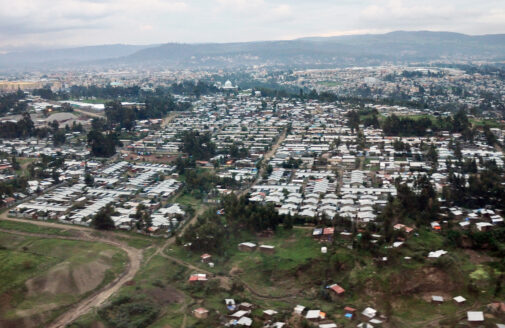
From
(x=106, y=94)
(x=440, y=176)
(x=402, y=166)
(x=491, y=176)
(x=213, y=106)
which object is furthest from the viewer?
(x=106, y=94)

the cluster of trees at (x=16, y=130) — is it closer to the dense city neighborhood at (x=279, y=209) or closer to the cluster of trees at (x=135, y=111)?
Result: the dense city neighborhood at (x=279, y=209)

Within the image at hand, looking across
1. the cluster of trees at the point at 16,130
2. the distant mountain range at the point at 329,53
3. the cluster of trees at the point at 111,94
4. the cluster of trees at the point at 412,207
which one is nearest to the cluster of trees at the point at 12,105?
the cluster of trees at the point at 111,94

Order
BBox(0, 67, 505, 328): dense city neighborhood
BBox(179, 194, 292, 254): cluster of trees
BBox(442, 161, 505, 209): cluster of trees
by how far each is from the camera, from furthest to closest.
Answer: BBox(442, 161, 505, 209): cluster of trees, BBox(179, 194, 292, 254): cluster of trees, BBox(0, 67, 505, 328): dense city neighborhood

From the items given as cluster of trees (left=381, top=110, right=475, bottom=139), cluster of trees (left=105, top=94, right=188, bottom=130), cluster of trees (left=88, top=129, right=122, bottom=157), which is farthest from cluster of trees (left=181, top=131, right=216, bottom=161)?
cluster of trees (left=381, top=110, right=475, bottom=139)

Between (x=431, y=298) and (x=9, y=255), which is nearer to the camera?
(x=431, y=298)

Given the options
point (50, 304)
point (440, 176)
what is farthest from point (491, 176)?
point (50, 304)

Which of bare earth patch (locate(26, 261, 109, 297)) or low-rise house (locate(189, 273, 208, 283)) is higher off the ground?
bare earth patch (locate(26, 261, 109, 297))

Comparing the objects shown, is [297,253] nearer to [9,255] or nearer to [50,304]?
[50,304]

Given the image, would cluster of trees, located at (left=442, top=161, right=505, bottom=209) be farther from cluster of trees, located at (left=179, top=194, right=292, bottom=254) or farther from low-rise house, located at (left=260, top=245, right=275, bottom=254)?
low-rise house, located at (left=260, top=245, right=275, bottom=254)

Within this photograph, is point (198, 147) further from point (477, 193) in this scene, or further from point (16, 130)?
point (477, 193)
